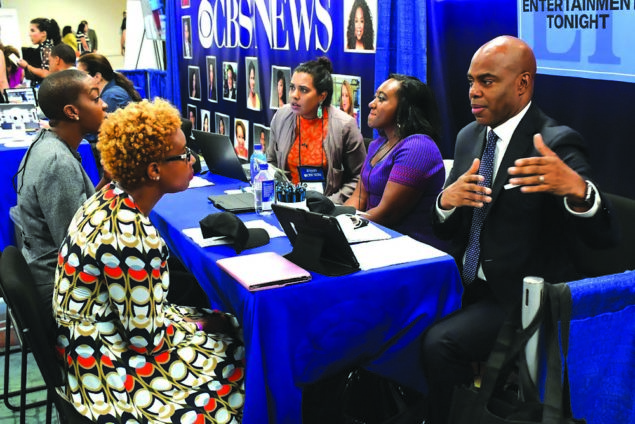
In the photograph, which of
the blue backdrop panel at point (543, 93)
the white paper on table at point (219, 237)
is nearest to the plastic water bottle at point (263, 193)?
the white paper on table at point (219, 237)

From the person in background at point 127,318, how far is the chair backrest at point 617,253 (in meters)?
1.37

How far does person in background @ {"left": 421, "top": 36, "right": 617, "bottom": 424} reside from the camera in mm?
2236

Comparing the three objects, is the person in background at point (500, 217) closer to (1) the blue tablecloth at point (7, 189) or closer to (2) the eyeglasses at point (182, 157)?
(2) the eyeglasses at point (182, 157)

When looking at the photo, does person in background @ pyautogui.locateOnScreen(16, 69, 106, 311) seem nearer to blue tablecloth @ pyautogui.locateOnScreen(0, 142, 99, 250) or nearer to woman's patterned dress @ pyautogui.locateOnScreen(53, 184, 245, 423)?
woman's patterned dress @ pyautogui.locateOnScreen(53, 184, 245, 423)

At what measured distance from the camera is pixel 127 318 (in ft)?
5.98

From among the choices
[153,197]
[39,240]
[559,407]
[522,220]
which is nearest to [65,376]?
[153,197]

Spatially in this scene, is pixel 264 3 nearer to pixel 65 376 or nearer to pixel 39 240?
pixel 39 240

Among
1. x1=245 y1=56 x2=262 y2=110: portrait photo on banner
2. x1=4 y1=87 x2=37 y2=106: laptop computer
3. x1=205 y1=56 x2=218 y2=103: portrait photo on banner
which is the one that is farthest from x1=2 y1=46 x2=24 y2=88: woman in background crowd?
x1=245 y1=56 x2=262 y2=110: portrait photo on banner

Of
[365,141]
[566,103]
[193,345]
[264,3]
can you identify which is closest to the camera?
[193,345]

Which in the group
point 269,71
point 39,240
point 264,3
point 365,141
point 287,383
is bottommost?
point 287,383

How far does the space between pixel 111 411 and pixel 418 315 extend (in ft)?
3.29

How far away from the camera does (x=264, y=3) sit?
5.84 meters

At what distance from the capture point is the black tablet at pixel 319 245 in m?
2.08

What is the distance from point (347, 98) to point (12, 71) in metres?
4.77
